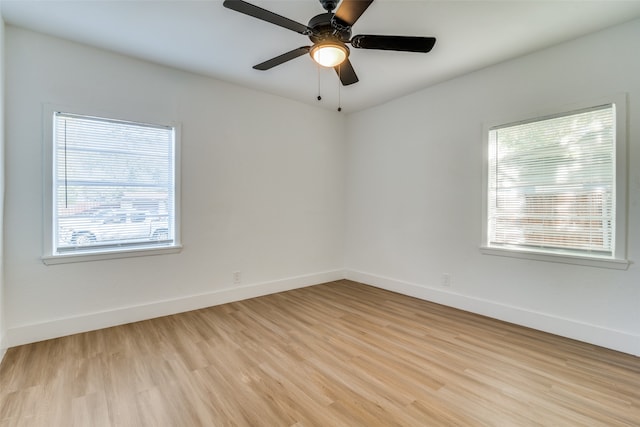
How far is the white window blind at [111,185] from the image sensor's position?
2.73 m

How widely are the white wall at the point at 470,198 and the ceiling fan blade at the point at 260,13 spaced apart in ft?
7.91

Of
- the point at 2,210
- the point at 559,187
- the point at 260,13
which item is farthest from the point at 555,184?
the point at 2,210

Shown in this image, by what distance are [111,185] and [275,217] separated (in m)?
1.93

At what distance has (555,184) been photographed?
9.27 feet

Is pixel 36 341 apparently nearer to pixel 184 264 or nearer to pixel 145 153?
pixel 184 264

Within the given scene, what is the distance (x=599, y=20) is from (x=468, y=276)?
2595 millimetres

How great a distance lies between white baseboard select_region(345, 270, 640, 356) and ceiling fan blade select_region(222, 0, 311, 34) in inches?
127

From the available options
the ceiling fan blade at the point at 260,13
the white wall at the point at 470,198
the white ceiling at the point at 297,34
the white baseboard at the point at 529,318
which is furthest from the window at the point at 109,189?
the white baseboard at the point at 529,318

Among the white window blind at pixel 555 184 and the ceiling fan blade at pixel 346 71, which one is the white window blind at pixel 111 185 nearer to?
the ceiling fan blade at pixel 346 71

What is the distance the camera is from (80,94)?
9.09 ft

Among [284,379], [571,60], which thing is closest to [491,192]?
[571,60]

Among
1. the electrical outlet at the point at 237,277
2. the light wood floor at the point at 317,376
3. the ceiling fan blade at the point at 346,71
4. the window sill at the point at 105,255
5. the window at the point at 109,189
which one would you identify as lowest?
the light wood floor at the point at 317,376

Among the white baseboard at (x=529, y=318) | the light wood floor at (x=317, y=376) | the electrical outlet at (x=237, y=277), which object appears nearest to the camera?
the light wood floor at (x=317, y=376)

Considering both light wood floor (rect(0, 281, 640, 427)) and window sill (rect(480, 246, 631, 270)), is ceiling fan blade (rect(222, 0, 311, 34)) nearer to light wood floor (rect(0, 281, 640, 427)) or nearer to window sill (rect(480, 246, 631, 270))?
light wood floor (rect(0, 281, 640, 427))
